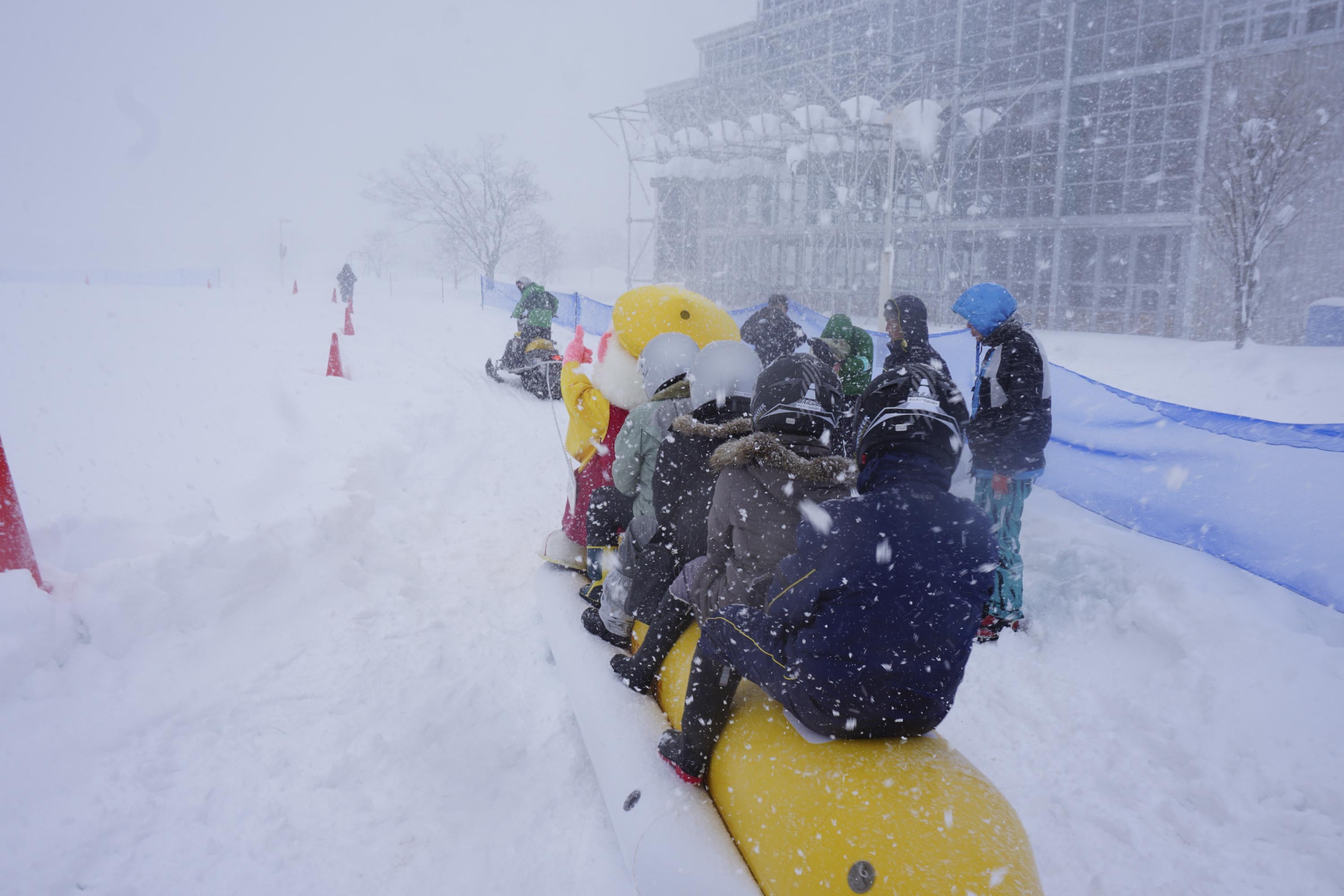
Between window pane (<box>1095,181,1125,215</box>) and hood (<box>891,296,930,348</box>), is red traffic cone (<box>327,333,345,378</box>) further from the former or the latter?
window pane (<box>1095,181,1125,215</box>)

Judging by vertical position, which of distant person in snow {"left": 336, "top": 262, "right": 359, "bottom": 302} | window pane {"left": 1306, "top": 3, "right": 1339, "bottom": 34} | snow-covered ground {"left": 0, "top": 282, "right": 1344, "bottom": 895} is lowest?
snow-covered ground {"left": 0, "top": 282, "right": 1344, "bottom": 895}

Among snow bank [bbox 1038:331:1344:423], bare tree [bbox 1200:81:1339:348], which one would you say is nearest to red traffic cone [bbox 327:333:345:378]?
snow bank [bbox 1038:331:1344:423]

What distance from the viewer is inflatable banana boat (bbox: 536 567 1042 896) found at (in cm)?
151

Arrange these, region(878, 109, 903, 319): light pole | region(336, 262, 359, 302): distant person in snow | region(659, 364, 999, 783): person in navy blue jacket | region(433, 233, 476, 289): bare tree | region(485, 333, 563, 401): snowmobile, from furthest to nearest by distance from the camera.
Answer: region(433, 233, 476, 289): bare tree, region(336, 262, 359, 302): distant person in snow, region(878, 109, 903, 319): light pole, region(485, 333, 563, 401): snowmobile, region(659, 364, 999, 783): person in navy blue jacket

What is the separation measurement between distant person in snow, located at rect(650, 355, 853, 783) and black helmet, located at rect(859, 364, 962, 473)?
20cm

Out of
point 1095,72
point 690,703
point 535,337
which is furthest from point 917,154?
point 690,703

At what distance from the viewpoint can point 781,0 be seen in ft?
95.3

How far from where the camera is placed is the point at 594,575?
3.66 metres

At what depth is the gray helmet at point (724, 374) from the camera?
2.73 m

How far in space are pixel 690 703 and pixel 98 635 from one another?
2560 millimetres

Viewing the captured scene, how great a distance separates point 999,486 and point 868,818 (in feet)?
9.59

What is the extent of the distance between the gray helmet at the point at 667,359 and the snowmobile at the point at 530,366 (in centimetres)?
627

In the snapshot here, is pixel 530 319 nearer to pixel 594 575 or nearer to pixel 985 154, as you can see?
pixel 594 575

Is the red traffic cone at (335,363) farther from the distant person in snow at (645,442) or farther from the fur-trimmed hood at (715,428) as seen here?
the fur-trimmed hood at (715,428)
